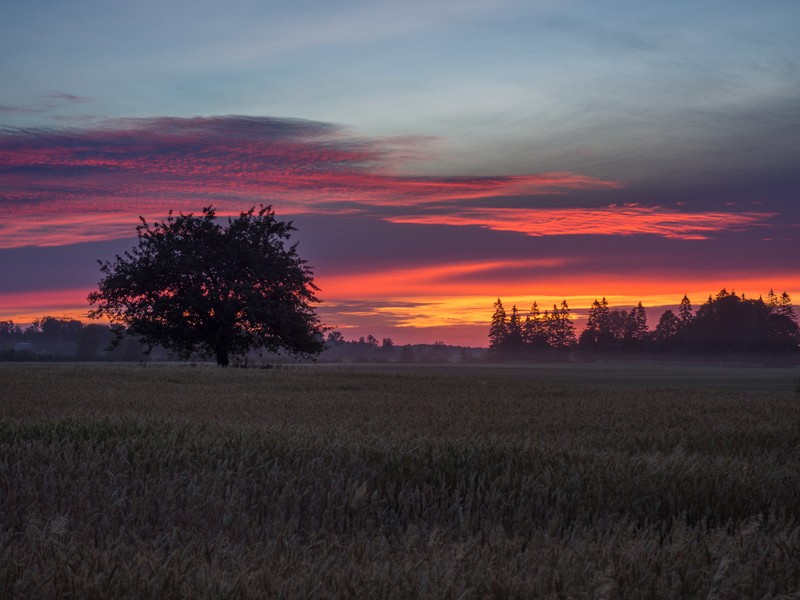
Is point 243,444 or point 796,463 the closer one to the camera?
point 243,444

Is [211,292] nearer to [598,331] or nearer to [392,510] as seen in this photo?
[392,510]

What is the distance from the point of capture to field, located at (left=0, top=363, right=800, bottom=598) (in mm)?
4141

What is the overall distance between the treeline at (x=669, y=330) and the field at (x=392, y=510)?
113m

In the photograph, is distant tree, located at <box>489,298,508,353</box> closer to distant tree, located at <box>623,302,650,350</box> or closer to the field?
distant tree, located at <box>623,302,650,350</box>

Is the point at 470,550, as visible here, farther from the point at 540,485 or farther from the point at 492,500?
the point at 540,485

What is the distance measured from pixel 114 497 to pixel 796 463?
7769mm

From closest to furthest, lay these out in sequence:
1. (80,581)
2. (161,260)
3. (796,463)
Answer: (80,581) → (796,463) → (161,260)

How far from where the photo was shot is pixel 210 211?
47.1 metres

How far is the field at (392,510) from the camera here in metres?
4.14

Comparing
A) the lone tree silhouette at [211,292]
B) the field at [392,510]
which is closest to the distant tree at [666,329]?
the lone tree silhouette at [211,292]

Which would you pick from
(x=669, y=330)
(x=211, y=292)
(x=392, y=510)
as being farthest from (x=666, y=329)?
(x=392, y=510)

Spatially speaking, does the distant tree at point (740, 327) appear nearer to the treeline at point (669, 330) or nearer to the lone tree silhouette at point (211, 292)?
the treeline at point (669, 330)

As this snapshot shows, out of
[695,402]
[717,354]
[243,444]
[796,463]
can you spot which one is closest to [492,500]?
[243,444]

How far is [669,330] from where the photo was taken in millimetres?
134625
